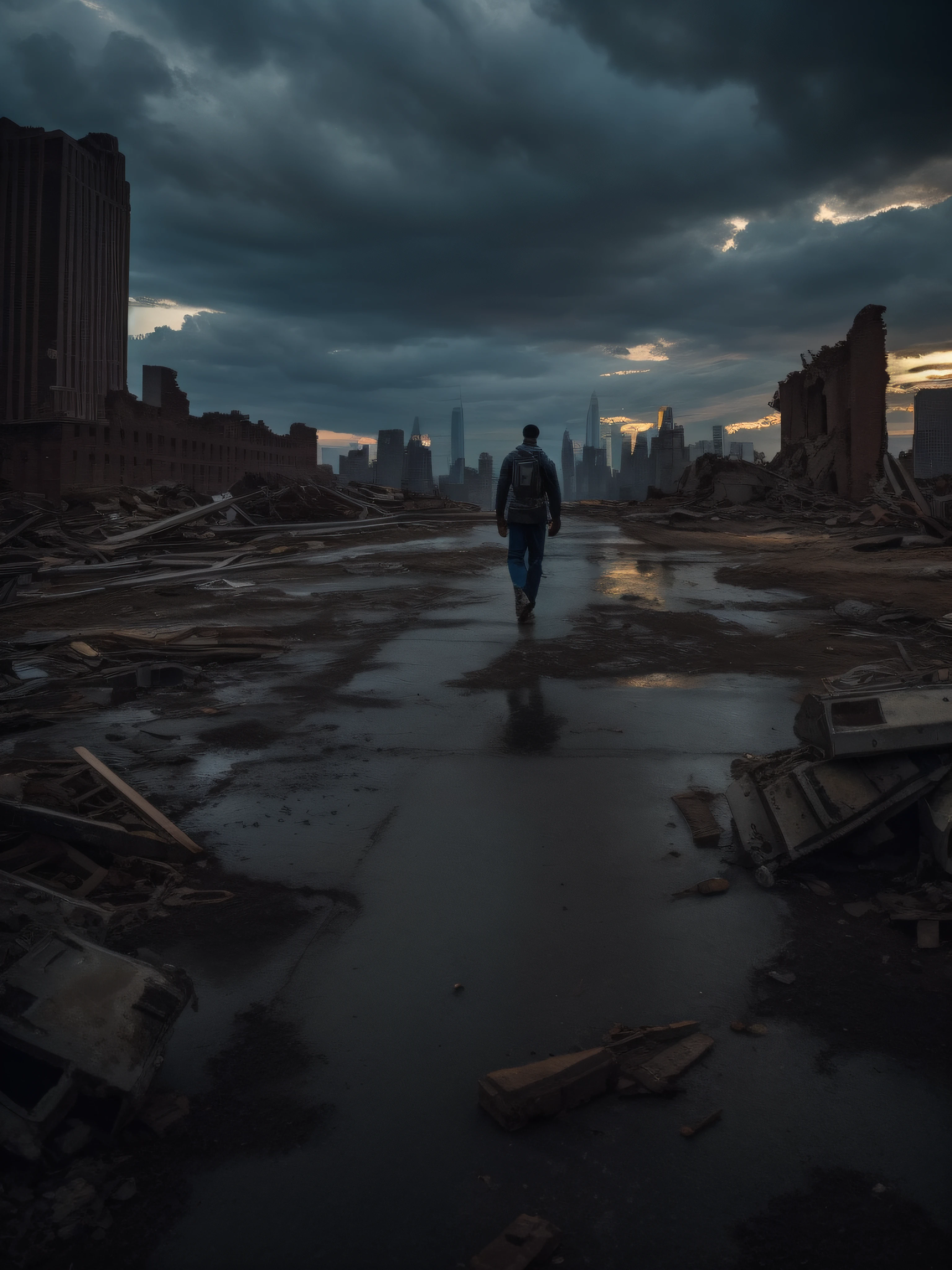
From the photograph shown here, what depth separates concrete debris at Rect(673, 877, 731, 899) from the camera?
2770 millimetres

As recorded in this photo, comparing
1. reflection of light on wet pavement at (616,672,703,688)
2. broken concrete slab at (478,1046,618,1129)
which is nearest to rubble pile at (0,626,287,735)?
reflection of light on wet pavement at (616,672,703,688)

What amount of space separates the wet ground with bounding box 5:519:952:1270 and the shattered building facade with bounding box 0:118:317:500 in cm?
4540

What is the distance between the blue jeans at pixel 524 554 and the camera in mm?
8266

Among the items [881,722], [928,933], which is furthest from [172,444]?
[928,933]

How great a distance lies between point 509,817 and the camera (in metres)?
3.37

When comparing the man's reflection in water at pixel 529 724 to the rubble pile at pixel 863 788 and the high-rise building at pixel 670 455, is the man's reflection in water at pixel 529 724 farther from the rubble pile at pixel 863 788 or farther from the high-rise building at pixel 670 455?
the high-rise building at pixel 670 455

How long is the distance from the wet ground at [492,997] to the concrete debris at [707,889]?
0.03 m

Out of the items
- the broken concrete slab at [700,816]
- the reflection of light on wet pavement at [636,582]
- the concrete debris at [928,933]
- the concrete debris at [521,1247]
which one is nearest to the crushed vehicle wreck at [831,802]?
the broken concrete slab at [700,816]

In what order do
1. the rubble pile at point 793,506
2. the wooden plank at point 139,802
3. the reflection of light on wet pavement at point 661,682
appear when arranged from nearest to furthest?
1. the wooden plank at point 139,802
2. the reflection of light on wet pavement at point 661,682
3. the rubble pile at point 793,506

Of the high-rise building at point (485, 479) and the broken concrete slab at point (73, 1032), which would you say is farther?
the high-rise building at point (485, 479)

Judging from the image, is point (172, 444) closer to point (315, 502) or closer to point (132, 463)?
point (132, 463)

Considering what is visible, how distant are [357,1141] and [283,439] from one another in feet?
250

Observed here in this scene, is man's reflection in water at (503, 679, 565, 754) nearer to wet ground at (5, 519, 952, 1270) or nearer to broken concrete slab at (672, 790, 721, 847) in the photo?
wet ground at (5, 519, 952, 1270)

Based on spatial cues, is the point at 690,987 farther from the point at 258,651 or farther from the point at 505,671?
the point at 258,651
